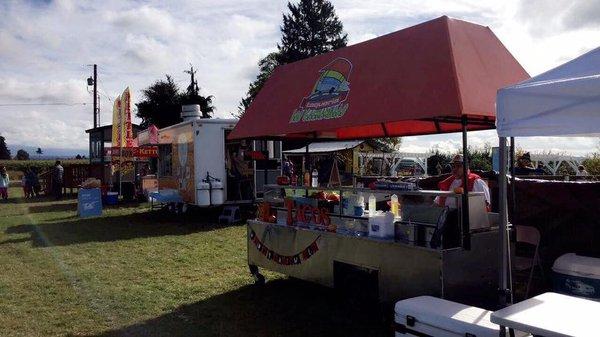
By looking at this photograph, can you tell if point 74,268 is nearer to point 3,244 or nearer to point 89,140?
point 3,244

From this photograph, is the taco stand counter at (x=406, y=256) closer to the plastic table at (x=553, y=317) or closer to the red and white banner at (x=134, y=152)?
the plastic table at (x=553, y=317)

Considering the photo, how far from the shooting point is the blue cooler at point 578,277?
376cm

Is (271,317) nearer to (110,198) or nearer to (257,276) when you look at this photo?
(257,276)

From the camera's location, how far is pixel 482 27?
4.83 metres

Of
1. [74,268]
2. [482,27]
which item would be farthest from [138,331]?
[482,27]

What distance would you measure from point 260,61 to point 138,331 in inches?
1724

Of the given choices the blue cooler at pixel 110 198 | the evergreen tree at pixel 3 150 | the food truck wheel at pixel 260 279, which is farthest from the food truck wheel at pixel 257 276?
the evergreen tree at pixel 3 150

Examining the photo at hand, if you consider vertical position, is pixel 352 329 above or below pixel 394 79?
below

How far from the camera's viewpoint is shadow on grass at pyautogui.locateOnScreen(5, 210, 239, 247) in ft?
33.9

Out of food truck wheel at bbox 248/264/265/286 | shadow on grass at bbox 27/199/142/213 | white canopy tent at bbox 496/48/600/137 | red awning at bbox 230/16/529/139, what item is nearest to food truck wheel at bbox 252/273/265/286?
food truck wheel at bbox 248/264/265/286

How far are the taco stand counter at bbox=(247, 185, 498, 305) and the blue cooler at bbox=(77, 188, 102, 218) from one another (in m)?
10.1

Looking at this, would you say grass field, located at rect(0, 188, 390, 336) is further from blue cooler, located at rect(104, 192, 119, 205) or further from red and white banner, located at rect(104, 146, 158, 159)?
blue cooler, located at rect(104, 192, 119, 205)

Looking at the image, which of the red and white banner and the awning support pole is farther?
the red and white banner

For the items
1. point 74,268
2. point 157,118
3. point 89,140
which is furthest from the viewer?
point 157,118
